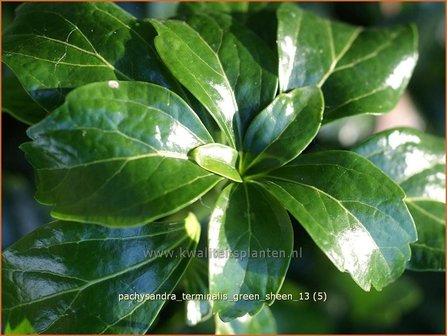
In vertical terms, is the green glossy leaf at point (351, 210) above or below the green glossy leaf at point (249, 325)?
above

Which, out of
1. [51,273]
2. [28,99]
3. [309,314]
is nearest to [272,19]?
[28,99]

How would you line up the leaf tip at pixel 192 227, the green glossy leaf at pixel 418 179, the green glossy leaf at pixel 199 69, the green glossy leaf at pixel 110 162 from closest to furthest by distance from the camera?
the green glossy leaf at pixel 110 162 < the green glossy leaf at pixel 199 69 < the leaf tip at pixel 192 227 < the green glossy leaf at pixel 418 179

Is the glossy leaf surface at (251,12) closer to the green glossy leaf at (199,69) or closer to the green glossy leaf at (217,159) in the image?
the green glossy leaf at (199,69)

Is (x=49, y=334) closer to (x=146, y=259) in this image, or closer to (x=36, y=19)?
(x=146, y=259)

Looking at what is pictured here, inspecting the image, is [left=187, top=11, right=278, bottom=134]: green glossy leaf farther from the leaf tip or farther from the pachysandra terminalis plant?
the leaf tip

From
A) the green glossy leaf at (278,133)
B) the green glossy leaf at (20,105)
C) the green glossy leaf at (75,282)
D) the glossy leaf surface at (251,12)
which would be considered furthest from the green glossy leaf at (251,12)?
the green glossy leaf at (75,282)

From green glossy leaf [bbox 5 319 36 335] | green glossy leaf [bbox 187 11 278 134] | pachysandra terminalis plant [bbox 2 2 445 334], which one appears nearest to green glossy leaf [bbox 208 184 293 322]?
pachysandra terminalis plant [bbox 2 2 445 334]
